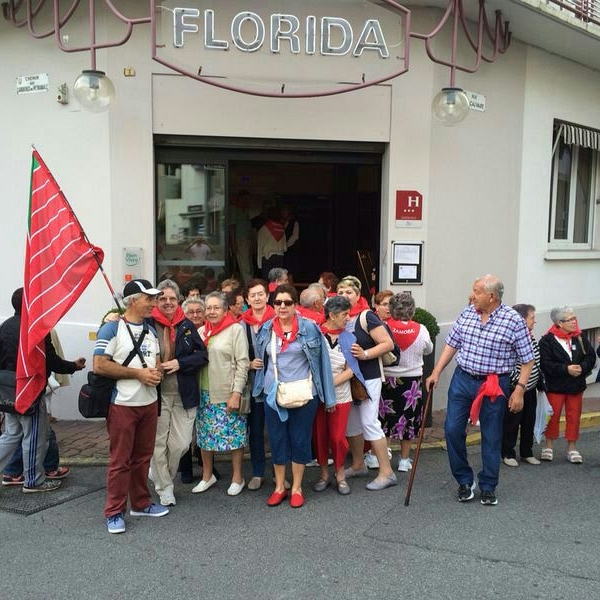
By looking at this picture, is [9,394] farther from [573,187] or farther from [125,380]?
[573,187]

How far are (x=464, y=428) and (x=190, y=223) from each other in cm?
420

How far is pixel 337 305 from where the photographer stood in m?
4.98

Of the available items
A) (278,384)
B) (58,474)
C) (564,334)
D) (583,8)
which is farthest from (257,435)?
(583,8)

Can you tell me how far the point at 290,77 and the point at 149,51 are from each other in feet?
5.18

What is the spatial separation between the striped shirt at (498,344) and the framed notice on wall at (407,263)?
261 centimetres

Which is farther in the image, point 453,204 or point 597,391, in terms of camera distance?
point 597,391

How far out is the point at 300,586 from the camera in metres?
3.66

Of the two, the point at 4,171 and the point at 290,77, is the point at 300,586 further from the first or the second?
the point at 4,171

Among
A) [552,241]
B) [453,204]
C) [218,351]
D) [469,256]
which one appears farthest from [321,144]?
[552,241]

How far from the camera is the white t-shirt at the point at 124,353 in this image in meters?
4.32

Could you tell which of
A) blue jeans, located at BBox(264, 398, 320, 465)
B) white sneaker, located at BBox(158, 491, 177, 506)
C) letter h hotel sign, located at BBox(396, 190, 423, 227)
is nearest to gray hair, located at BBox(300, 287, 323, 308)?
blue jeans, located at BBox(264, 398, 320, 465)

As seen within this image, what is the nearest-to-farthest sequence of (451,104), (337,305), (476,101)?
(337,305), (451,104), (476,101)

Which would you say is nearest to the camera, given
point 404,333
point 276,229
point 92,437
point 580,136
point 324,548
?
point 324,548

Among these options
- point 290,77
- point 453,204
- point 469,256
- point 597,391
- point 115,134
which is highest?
point 290,77
